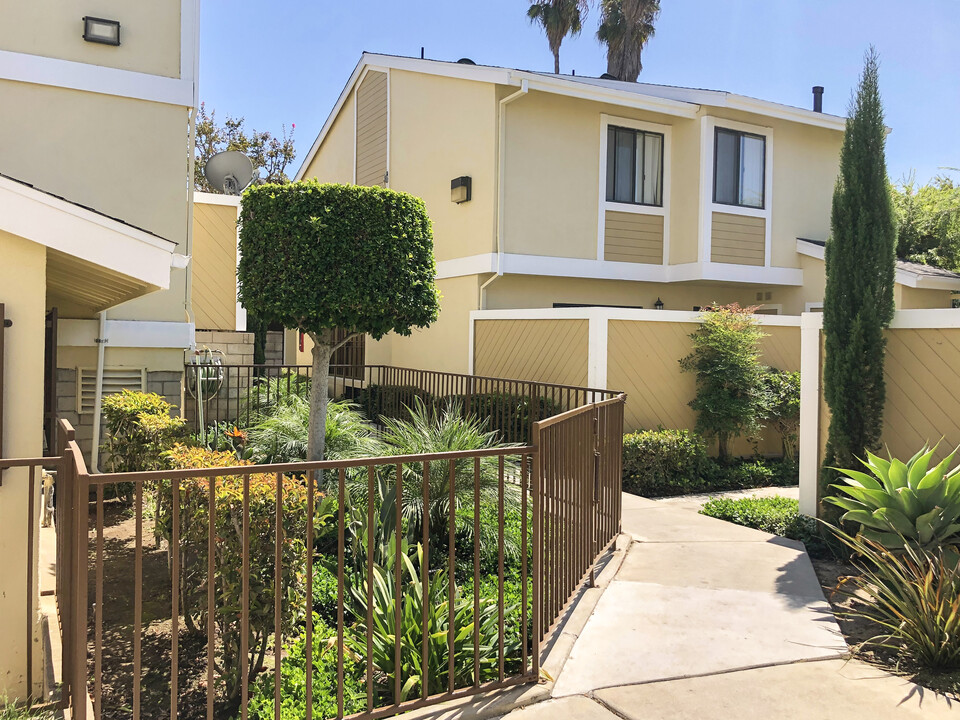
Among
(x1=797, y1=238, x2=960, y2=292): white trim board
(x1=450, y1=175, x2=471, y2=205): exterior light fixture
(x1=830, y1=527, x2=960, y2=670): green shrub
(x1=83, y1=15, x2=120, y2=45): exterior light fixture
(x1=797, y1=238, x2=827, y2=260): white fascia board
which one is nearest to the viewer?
(x1=830, y1=527, x2=960, y2=670): green shrub

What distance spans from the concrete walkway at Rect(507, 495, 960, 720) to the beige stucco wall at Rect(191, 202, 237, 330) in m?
8.92

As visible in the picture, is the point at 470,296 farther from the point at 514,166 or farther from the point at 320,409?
the point at 320,409

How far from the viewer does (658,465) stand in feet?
30.5

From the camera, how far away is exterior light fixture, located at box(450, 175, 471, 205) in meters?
13.1

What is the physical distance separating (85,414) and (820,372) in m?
7.97

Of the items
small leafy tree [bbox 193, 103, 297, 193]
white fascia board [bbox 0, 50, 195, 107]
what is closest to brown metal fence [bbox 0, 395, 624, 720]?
white fascia board [bbox 0, 50, 195, 107]

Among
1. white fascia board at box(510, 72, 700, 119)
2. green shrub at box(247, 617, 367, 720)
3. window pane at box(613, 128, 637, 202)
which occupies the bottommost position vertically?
green shrub at box(247, 617, 367, 720)

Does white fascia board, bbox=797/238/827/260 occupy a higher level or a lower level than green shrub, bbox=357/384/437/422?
higher

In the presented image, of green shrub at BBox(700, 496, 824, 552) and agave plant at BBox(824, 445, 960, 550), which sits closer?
agave plant at BBox(824, 445, 960, 550)

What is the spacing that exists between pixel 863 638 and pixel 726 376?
6.04 m

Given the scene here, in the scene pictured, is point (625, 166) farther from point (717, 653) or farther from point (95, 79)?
point (717, 653)

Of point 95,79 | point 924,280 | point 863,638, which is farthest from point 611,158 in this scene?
point 863,638

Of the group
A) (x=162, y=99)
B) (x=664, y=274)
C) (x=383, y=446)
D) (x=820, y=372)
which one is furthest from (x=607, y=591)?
(x=664, y=274)

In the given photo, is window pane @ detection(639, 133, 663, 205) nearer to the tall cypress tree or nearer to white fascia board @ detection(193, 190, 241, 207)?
the tall cypress tree
